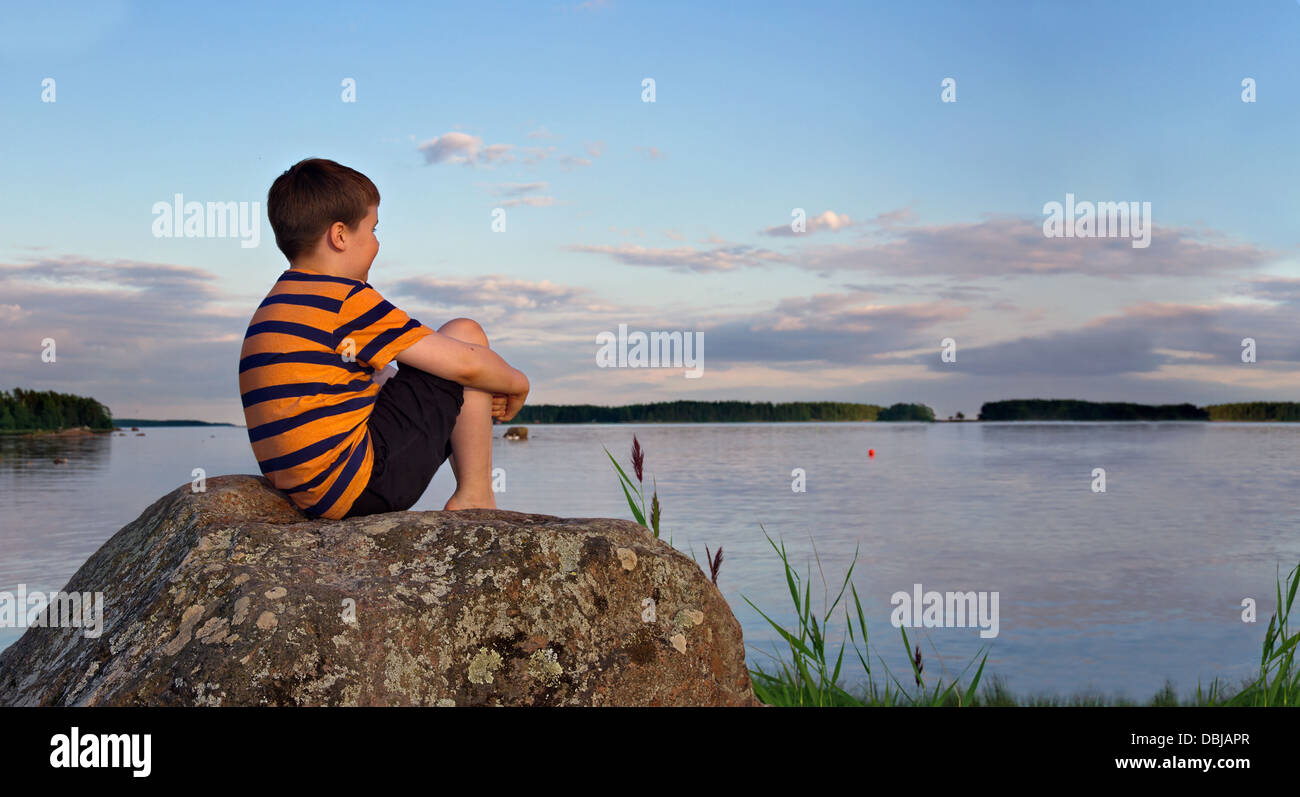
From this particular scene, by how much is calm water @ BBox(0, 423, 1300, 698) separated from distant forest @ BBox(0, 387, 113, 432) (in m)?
32.9

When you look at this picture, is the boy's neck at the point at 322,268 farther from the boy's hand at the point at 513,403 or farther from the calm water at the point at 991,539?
the calm water at the point at 991,539

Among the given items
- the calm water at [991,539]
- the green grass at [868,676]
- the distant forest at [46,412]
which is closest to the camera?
the green grass at [868,676]

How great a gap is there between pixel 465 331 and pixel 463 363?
0.22 meters

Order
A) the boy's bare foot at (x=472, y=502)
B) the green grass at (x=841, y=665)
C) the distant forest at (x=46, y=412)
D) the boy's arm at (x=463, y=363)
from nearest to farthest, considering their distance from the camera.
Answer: the boy's arm at (x=463, y=363), the boy's bare foot at (x=472, y=502), the green grass at (x=841, y=665), the distant forest at (x=46, y=412)

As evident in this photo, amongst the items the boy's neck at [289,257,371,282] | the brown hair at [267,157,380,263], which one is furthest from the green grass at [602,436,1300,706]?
the brown hair at [267,157,380,263]

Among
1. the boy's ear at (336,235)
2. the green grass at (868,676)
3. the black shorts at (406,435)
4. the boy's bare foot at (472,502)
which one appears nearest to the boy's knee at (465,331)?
the black shorts at (406,435)

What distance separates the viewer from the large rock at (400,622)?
2688mm

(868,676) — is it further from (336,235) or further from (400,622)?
(336,235)

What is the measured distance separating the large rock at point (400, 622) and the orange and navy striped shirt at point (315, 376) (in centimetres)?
33

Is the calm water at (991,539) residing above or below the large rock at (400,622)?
below
